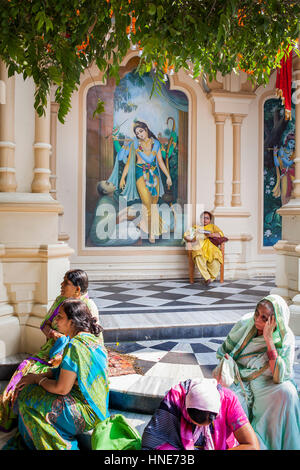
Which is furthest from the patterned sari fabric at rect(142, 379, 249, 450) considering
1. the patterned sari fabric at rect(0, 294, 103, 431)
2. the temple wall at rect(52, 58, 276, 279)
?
the temple wall at rect(52, 58, 276, 279)

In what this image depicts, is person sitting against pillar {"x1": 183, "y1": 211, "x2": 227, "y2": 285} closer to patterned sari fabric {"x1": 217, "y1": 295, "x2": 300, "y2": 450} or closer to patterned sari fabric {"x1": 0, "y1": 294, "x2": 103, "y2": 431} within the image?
patterned sari fabric {"x1": 0, "y1": 294, "x2": 103, "y2": 431}

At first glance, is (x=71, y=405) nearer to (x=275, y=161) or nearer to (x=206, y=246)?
(x=206, y=246)

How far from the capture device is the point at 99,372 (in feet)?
8.45

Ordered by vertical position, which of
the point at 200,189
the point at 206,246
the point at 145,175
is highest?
the point at 145,175

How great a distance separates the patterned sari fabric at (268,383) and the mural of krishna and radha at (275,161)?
20.9 feet

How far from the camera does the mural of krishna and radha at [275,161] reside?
353 inches

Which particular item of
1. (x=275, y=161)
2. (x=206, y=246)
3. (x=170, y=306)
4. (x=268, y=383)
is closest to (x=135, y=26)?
(x=268, y=383)

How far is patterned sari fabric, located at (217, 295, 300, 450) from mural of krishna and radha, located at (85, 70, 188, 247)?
544 cm

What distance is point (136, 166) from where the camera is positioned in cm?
830

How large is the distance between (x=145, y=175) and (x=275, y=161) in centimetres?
279
